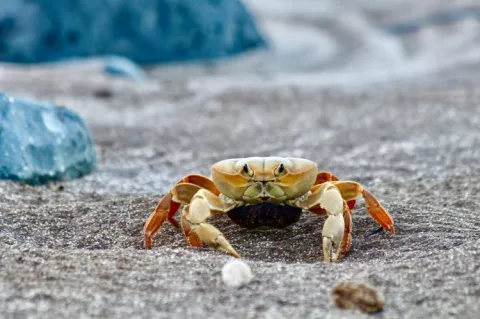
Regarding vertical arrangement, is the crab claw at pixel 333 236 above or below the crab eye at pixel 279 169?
below

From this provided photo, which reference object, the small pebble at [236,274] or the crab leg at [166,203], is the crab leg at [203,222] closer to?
the crab leg at [166,203]

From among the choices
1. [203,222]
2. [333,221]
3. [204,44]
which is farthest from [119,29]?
[333,221]

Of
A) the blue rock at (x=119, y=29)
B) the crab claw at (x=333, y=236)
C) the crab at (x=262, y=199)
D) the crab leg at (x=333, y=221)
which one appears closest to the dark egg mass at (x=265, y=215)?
the crab at (x=262, y=199)

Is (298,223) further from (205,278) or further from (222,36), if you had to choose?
(222,36)

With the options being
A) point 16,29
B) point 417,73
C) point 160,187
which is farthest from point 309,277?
point 16,29

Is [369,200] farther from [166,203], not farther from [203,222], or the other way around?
[166,203]

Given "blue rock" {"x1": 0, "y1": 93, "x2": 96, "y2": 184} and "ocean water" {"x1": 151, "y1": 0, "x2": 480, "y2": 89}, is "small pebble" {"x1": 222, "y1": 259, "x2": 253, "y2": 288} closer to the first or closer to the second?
"blue rock" {"x1": 0, "y1": 93, "x2": 96, "y2": 184}
